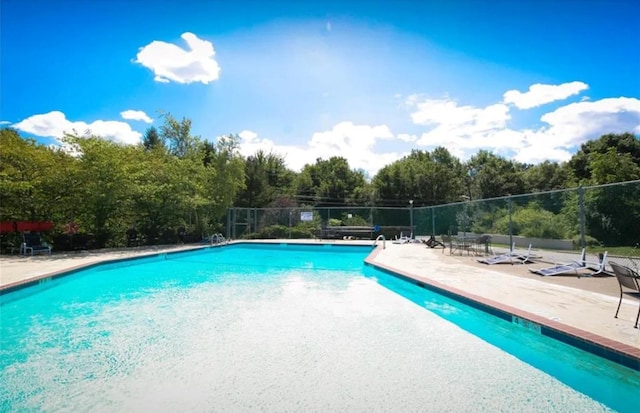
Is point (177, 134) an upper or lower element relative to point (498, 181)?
upper

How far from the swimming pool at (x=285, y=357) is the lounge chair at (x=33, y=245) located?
18.8 ft

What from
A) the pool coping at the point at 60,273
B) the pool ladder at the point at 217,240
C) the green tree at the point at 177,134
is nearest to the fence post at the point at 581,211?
the pool coping at the point at 60,273

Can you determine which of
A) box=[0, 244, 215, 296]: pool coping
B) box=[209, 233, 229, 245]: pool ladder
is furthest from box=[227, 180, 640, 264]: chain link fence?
box=[0, 244, 215, 296]: pool coping

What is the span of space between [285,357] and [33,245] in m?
12.2

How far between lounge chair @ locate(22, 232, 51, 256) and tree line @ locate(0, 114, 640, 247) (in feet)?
3.16

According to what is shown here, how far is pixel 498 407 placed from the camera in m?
2.87

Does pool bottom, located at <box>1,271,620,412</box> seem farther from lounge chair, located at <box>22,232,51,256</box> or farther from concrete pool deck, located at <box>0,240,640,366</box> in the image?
lounge chair, located at <box>22,232,51,256</box>

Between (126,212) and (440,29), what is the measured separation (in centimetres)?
1368

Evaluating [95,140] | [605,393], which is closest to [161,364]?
[605,393]

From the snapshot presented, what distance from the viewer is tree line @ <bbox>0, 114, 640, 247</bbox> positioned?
12.2 metres

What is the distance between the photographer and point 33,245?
39.2 feet

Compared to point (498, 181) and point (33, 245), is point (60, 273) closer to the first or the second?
point (33, 245)

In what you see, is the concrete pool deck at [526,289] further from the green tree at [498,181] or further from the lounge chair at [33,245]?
the green tree at [498,181]

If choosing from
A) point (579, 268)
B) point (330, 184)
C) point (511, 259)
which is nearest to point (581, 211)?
point (579, 268)
